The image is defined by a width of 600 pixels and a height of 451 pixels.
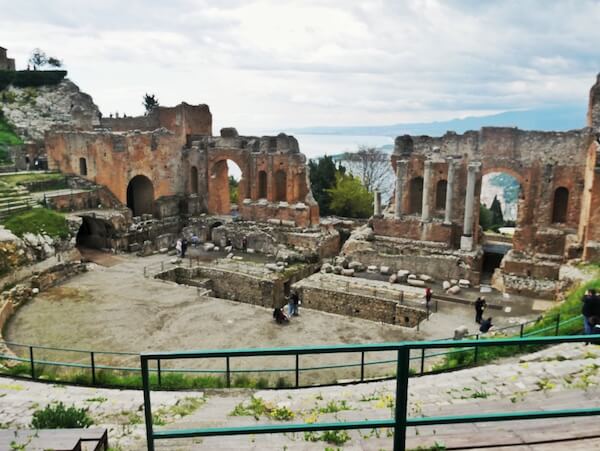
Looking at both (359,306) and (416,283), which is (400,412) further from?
(416,283)

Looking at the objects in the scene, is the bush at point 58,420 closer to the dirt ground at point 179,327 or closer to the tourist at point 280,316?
the dirt ground at point 179,327

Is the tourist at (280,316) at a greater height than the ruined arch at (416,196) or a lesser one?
lesser

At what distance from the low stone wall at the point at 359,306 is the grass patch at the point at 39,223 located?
1157 centimetres

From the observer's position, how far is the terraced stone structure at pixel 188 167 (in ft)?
95.7

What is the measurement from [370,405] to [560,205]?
19.0 meters

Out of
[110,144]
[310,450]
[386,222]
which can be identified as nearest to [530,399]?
[310,450]

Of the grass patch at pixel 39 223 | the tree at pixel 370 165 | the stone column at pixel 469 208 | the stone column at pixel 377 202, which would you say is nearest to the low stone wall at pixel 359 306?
the stone column at pixel 469 208

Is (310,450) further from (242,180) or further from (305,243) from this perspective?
(242,180)

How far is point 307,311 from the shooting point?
18.2 metres

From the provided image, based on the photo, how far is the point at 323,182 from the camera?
40656 mm

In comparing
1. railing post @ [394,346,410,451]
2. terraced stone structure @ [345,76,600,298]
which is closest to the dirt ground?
terraced stone structure @ [345,76,600,298]

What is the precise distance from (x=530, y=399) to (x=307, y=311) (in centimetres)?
1219

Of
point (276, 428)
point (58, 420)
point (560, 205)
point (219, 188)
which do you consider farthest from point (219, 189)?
point (276, 428)

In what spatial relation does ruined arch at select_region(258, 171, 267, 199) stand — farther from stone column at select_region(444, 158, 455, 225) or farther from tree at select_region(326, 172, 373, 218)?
stone column at select_region(444, 158, 455, 225)
